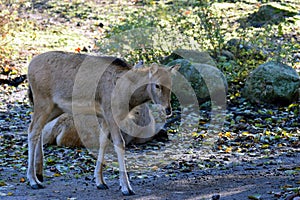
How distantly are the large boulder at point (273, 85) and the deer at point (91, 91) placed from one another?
5.19 metres

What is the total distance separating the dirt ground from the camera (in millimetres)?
7031

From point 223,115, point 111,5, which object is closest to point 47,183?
point 223,115

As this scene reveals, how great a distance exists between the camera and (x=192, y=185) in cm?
774

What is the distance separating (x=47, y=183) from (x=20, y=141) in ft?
8.80

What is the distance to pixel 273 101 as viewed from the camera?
41.1ft

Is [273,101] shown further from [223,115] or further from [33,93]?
[33,93]

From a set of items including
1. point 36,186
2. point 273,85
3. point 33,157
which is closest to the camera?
point 36,186

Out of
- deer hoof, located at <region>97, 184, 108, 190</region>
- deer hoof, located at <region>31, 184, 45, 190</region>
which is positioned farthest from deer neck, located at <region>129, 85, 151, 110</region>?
deer hoof, located at <region>31, 184, 45, 190</region>

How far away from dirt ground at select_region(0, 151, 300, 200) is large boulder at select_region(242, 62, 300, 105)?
3557 millimetres

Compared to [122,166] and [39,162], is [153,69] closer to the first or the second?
[122,166]

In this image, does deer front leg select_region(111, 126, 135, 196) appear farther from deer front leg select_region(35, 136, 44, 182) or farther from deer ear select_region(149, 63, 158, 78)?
deer front leg select_region(35, 136, 44, 182)

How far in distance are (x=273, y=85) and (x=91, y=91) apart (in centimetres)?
565

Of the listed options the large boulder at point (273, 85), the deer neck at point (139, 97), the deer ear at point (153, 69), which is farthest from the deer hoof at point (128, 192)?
the large boulder at point (273, 85)

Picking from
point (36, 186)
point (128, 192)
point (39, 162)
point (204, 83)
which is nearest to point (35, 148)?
point (39, 162)
